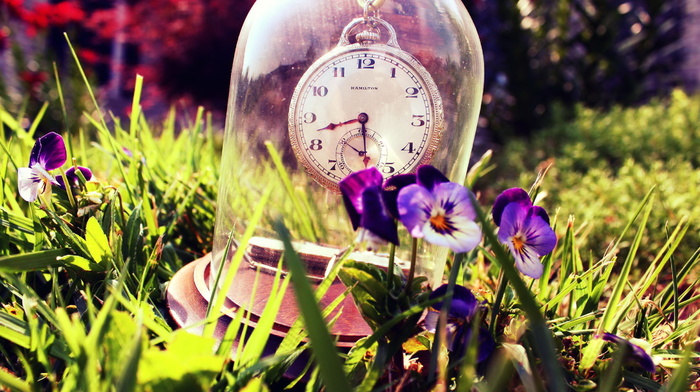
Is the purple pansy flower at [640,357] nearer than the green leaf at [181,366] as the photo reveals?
No

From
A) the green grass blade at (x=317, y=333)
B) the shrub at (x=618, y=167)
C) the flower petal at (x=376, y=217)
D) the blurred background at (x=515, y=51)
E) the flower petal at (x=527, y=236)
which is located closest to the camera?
the green grass blade at (x=317, y=333)

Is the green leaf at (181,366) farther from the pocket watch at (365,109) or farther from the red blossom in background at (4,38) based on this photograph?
the red blossom in background at (4,38)

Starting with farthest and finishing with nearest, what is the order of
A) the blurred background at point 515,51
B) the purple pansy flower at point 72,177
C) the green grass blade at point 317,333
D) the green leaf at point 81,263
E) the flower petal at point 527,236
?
the blurred background at point 515,51 → the purple pansy flower at point 72,177 → the green leaf at point 81,263 → the flower petal at point 527,236 → the green grass blade at point 317,333

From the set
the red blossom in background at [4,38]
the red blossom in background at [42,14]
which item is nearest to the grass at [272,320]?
the red blossom in background at [4,38]

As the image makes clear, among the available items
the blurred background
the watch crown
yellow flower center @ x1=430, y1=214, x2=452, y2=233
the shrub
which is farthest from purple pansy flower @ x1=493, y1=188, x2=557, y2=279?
the blurred background

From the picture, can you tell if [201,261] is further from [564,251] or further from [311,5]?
[564,251]
